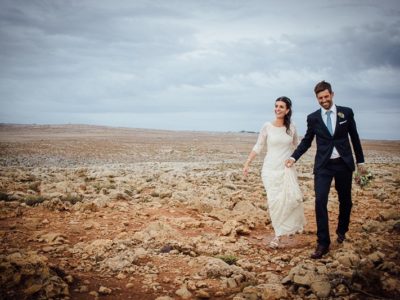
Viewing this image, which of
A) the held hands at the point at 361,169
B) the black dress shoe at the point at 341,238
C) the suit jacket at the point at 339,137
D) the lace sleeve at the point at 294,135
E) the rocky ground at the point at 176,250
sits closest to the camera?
the rocky ground at the point at 176,250

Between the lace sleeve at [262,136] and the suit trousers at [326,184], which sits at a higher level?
the lace sleeve at [262,136]

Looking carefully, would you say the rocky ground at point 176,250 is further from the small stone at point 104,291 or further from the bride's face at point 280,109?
the bride's face at point 280,109

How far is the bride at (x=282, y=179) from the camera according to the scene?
612 cm

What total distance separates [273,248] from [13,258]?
422cm

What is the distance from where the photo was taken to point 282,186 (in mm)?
6180

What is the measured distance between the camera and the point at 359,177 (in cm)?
570

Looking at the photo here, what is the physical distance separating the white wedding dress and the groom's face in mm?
1086

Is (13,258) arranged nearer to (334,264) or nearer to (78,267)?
(78,267)

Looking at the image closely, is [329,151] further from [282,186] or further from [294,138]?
[282,186]

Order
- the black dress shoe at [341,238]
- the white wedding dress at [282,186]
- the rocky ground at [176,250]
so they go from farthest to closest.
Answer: the white wedding dress at [282,186], the black dress shoe at [341,238], the rocky ground at [176,250]

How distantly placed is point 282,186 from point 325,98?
1.80m

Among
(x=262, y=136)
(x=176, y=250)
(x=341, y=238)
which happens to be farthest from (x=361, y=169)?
(x=176, y=250)

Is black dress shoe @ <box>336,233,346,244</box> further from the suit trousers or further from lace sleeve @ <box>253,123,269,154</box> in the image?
lace sleeve @ <box>253,123,269,154</box>

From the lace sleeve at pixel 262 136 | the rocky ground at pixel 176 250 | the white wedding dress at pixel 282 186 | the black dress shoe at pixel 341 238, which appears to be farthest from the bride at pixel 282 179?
the black dress shoe at pixel 341 238
